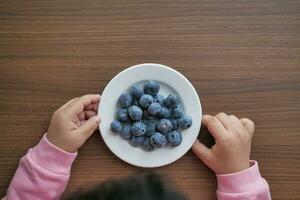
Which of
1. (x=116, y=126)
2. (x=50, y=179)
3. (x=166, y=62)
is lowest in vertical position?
(x=50, y=179)

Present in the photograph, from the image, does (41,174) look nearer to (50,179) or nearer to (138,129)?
(50,179)

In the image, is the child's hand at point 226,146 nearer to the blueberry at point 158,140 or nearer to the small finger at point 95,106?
the blueberry at point 158,140

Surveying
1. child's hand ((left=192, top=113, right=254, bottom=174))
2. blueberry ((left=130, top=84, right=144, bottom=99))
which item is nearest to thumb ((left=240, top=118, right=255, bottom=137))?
child's hand ((left=192, top=113, right=254, bottom=174))

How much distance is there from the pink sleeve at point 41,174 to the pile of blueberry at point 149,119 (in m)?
0.12

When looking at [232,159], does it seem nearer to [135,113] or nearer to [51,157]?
[135,113]

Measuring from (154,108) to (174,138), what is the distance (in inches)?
2.7

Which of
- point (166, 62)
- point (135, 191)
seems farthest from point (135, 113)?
point (135, 191)

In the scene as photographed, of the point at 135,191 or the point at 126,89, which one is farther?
the point at 126,89

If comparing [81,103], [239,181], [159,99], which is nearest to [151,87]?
[159,99]

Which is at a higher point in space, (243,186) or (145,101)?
(145,101)

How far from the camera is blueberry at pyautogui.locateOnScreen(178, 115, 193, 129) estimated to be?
0.84m

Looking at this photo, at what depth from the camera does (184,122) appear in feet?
2.76

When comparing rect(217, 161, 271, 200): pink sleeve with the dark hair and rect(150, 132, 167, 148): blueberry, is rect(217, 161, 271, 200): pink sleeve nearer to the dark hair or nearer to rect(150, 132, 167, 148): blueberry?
rect(150, 132, 167, 148): blueberry

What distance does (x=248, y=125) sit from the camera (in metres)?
0.87
